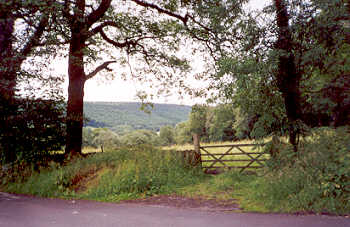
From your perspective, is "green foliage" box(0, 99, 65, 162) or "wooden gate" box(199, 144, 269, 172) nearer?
"wooden gate" box(199, 144, 269, 172)

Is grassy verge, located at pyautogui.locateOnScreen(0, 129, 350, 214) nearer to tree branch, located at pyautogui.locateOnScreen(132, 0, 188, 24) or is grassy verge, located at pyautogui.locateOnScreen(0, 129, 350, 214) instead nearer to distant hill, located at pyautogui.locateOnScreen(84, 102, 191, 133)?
tree branch, located at pyautogui.locateOnScreen(132, 0, 188, 24)

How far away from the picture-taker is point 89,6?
16.2 meters

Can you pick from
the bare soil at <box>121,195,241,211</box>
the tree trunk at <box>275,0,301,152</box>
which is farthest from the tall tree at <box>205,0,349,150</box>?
the bare soil at <box>121,195,241,211</box>

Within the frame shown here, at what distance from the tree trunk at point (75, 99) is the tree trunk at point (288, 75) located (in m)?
8.74

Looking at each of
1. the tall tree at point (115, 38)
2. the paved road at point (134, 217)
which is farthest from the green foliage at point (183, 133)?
the paved road at point (134, 217)

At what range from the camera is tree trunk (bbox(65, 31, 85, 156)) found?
49.3ft

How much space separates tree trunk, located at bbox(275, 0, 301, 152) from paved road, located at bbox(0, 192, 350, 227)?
3992 mm

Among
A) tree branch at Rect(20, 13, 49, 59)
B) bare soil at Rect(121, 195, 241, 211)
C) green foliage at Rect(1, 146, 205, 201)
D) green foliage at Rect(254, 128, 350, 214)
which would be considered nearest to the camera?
green foliage at Rect(254, 128, 350, 214)

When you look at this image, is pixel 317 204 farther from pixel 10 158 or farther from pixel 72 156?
pixel 10 158

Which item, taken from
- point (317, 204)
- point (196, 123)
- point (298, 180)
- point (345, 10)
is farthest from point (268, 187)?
point (196, 123)

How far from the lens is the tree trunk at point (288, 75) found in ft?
35.5

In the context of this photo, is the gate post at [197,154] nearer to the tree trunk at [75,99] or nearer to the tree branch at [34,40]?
the tree trunk at [75,99]

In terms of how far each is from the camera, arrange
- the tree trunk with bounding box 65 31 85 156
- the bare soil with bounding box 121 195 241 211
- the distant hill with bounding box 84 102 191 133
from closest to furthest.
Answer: the bare soil with bounding box 121 195 241 211, the tree trunk with bounding box 65 31 85 156, the distant hill with bounding box 84 102 191 133

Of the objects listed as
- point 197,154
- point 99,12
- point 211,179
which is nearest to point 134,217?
point 211,179
